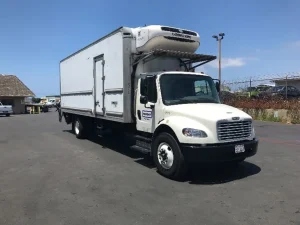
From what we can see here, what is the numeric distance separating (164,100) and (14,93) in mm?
44881

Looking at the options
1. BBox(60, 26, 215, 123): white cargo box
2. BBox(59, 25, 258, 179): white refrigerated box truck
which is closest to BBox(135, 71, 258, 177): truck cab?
BBox(59, 25, 258, 179): white refrigerated box truck

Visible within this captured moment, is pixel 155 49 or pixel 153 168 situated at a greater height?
pixel 155 49

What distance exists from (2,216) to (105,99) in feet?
18.1

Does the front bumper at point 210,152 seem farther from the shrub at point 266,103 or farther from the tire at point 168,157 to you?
the shrub at point 266,103

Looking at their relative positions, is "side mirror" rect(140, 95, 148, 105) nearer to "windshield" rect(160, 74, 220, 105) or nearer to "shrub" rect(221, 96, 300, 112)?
"windshield" rect(160, 74, 220, 105)

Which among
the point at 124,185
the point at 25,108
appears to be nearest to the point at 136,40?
the point at 124,185

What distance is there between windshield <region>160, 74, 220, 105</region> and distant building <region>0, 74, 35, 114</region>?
43.7 metres

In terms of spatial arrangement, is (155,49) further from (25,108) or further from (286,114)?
(25,108)

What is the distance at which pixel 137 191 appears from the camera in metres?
5.95

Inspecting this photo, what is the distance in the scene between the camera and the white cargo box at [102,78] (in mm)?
8477

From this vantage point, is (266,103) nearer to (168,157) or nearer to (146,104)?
(146,104)

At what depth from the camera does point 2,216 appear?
4777 millimetres

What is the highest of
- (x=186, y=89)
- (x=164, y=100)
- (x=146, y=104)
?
(x=186, y=89)

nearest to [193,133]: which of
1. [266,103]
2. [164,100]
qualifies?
[164,100]
